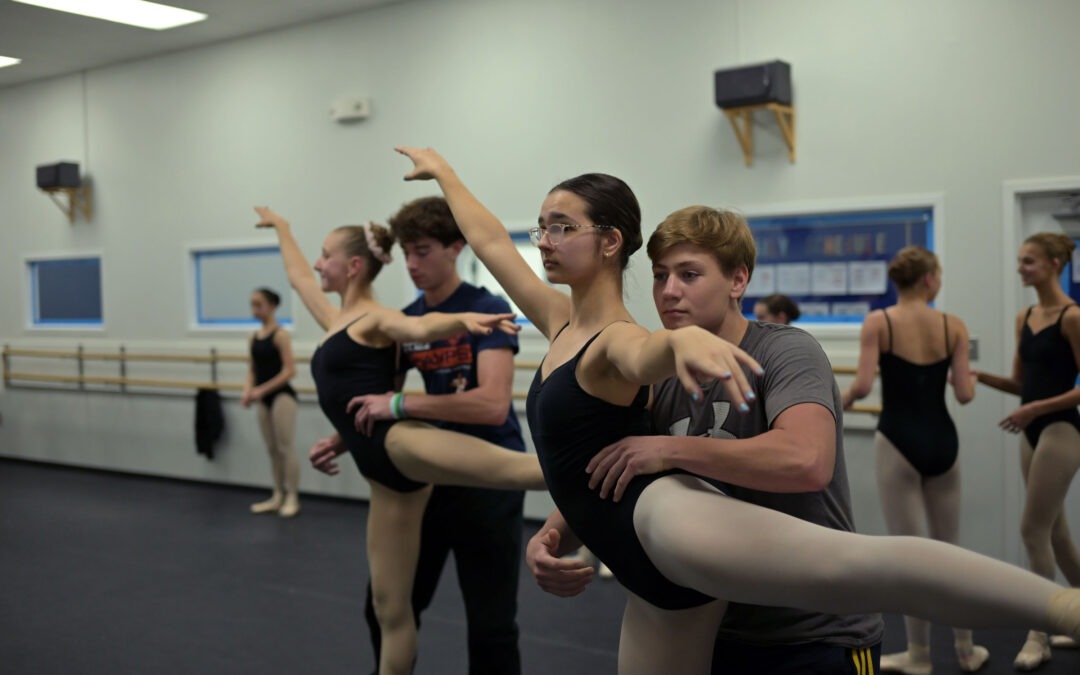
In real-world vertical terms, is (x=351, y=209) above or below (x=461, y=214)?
above

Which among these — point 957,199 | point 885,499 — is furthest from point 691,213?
point 957,199

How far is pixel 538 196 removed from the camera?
6.02 meters

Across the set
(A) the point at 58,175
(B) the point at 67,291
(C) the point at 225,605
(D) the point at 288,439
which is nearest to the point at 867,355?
(C) the point at 225,605

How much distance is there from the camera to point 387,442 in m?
2.54

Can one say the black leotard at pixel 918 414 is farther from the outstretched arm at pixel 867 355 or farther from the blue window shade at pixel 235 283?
the blue window shade at pixel 235 283

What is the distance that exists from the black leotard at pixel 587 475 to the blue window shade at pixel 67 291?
8.09m

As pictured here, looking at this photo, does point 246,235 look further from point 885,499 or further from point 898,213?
point 885,499

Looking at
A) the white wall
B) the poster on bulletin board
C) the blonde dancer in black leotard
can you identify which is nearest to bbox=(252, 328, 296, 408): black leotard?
the white wall

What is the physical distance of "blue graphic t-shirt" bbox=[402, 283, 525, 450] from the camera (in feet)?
8.77

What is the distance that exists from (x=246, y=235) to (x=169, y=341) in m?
1.29

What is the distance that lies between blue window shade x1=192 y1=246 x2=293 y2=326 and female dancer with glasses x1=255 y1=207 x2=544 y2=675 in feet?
15.3

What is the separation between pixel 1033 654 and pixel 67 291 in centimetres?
841

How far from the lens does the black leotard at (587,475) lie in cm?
147

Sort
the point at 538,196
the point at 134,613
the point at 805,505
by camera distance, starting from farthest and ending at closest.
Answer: the point at 538,196, the point at 134,613, the point at 805,505
